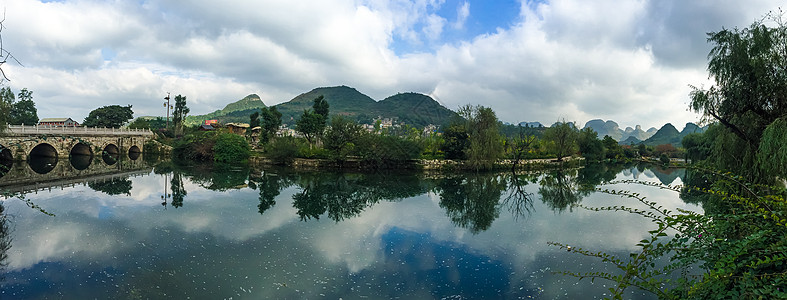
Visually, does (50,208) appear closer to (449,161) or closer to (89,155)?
(449,161)

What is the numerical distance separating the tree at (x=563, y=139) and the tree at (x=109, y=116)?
69.8 meters

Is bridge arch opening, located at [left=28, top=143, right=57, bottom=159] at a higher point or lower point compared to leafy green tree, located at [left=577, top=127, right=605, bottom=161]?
lower

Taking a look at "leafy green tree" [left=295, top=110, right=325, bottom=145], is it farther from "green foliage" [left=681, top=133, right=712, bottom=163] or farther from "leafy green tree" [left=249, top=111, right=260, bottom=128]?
"green foliage" [left=681, top=133, right=712, bottom=163]

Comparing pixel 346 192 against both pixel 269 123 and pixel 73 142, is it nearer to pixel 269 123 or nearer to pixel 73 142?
pixel 269 123

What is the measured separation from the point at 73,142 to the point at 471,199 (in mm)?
43352

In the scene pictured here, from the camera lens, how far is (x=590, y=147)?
2050 inches

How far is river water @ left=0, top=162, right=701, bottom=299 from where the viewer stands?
7.07 m

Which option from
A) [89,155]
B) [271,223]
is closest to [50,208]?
[271,223]

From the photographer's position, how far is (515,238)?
36.0 ft

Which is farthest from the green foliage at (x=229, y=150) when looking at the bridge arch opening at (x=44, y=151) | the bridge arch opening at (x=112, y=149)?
the bridge arch opening at (x=44, y=151)

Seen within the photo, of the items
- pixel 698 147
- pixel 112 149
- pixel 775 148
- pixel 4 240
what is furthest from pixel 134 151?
pixel 775 148

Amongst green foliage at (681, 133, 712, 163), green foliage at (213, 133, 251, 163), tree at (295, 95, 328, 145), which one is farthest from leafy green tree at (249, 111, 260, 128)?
green foliage at (681, 133, 712, 163)

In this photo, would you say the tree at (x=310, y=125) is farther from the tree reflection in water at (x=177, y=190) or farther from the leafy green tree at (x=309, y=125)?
the tree reflection in water at (x=177, y=190)

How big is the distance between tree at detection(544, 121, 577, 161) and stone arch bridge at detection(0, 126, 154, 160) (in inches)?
1818
